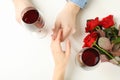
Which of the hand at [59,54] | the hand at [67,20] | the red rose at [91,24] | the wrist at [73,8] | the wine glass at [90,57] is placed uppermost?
the wrist at [73,8]

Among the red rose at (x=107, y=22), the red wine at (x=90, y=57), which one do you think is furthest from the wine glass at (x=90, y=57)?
→ the red rose at (x=107, y=22)

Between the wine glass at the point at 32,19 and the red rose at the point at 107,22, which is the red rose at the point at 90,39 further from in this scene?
the wine glass at the point at 32,19

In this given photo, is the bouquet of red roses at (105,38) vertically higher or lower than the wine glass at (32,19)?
lower

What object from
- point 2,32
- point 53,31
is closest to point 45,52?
point 53,31

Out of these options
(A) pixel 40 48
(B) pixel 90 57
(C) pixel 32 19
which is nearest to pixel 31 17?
(C) pixel 32 19

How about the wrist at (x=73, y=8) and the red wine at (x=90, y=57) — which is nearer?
the red wine at (x=90, y=57)
